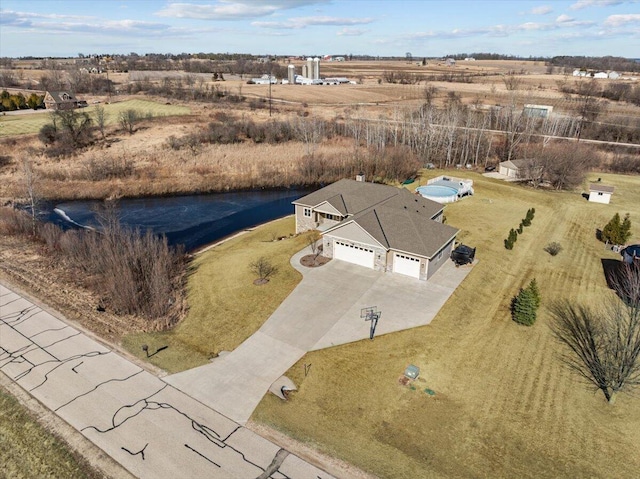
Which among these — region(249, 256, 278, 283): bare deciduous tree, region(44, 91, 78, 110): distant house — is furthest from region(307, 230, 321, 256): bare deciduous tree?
region(44, 91, 78, 110): distant house

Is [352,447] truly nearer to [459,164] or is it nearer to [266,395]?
[266,395]

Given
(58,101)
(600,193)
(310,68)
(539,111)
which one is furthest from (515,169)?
(310,68)

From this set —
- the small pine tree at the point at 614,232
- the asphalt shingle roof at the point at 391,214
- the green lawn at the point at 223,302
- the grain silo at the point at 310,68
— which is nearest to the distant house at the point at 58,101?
the green lawn at the point at 223,302

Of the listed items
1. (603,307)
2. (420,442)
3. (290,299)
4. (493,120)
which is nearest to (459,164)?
(493,120)

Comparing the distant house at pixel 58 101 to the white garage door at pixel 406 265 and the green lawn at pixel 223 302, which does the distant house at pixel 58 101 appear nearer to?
the green lawn at pixel 223 302

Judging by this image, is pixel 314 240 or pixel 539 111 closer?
pixel 314 240

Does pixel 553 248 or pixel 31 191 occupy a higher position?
pixel 31 191

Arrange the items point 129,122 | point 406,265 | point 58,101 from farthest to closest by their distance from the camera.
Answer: point 58,101
point 129,122
point 406,265

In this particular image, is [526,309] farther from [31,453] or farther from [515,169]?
[515,169]

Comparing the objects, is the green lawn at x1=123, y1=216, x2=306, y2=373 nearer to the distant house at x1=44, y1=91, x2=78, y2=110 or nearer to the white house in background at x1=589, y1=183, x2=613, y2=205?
the white house in background at x1=589, y1=183, x2=613, y2=205
